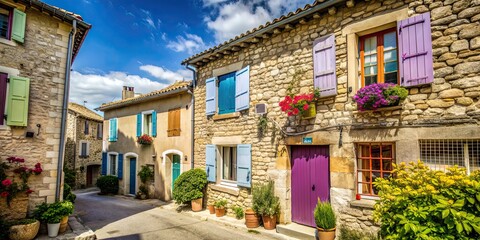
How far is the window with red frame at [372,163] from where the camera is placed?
5.70 metres

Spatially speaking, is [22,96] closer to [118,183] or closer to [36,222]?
[36,222]

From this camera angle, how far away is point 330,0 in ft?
20.3

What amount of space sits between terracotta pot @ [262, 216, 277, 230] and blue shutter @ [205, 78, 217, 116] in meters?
4.01

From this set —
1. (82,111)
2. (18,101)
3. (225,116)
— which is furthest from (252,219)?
(82,111)

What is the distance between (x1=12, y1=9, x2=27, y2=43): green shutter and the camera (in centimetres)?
664

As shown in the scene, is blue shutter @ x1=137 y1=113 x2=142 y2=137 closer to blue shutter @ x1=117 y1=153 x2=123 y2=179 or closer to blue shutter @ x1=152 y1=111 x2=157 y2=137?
blue shutter @ x1=152 y1=111 x2=157 y2=137

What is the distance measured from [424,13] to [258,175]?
17.4ft

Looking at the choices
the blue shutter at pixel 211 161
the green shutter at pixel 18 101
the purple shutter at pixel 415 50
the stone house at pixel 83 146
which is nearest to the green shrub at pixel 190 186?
the blue shutter at pixel 211 161

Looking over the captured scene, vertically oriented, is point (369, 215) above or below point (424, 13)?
below

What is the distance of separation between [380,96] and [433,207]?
91.3 inches

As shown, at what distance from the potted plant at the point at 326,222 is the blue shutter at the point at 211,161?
13.6 feet

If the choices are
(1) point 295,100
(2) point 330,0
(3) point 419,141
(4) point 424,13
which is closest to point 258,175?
(1) point 295,100

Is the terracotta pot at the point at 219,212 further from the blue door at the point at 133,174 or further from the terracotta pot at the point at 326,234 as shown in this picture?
the blue door at the point at 133,174

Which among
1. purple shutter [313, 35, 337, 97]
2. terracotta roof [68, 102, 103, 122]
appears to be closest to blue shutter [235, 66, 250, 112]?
purple shutter [313, 35, 337, 97]
